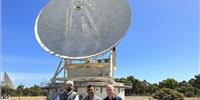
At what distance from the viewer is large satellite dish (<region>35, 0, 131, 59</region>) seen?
45.2 m

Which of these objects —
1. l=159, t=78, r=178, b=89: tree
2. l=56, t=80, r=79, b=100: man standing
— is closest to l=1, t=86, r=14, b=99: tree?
l=159, t=78, r=178, b=89: tree

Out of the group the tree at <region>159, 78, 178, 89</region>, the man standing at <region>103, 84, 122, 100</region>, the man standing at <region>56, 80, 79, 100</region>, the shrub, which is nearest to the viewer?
the man standing at <region>103, 84, 122, 100</region>

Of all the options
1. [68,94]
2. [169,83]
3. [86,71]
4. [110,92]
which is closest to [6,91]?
[169,83]

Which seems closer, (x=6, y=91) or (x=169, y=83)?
(x=169, y=83)

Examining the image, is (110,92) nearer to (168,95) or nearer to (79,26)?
(79,26)

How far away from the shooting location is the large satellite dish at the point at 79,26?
45219mm

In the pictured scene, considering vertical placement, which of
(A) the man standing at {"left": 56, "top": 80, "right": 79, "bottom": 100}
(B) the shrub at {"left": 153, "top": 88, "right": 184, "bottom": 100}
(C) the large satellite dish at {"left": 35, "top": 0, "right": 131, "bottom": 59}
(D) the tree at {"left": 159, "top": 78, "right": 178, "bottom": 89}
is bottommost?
(B) the shrub at {"left": 153, "top": 88, "right": 184, "bottom": 100}

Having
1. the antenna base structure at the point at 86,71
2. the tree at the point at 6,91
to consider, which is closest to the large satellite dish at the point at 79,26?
the antenna base structure at the point at 86,71

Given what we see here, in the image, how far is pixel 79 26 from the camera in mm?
48250

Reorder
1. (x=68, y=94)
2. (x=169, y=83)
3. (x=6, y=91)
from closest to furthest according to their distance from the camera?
(x=68, y=94) → (x=169, y=83) → (x=6, y=91)

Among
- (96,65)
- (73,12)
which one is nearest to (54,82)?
(96,65)

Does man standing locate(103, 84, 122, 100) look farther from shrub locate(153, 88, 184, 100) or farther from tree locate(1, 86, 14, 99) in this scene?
tree locate(1, 86, 14, 99)

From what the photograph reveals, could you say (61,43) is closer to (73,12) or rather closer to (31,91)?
(73,12)

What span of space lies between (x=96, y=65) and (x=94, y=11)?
23.6 ft
